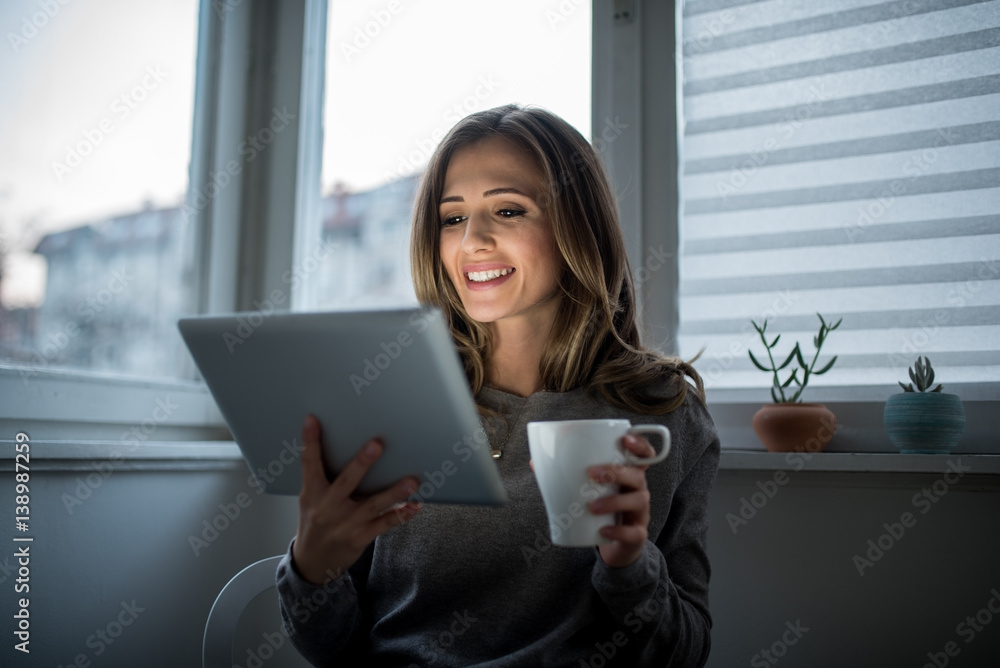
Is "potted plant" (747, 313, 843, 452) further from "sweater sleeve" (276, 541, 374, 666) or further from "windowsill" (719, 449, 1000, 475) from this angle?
"sweater sleeve" (276, 541, 374, 666)

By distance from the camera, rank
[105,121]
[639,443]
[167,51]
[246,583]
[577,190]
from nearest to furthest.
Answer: [639,443]
[246,583]
[577,190]
[105,121]
[167,51]

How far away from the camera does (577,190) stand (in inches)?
50.3

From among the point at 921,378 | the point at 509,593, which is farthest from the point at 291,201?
the point at 921,378

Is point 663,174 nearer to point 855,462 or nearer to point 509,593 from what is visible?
point 855,462

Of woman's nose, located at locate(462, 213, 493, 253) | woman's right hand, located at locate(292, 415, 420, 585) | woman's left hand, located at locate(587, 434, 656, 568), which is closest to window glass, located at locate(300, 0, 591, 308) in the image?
woman's nose, located at locate(462, 213, 493, 253)

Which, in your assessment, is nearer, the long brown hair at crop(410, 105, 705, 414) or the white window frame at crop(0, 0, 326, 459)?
the long brown hair at crop(410, 105, 705, 414)

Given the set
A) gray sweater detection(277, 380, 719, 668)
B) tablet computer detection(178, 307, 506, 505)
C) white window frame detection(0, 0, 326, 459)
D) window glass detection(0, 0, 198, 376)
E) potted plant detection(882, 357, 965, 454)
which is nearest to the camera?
tablet computer detection(178, 307, 506, 505)

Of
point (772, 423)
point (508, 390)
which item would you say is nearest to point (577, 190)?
point (508, 390)

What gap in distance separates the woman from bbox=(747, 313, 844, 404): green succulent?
10.8 inches

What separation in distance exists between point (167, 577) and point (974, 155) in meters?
1.88

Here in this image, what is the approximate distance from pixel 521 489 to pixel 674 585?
265 mm

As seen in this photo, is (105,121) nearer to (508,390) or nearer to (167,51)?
(167,51)

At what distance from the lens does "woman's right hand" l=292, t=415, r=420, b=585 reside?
77 centimetres

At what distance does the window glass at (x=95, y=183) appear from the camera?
1.44 meters
